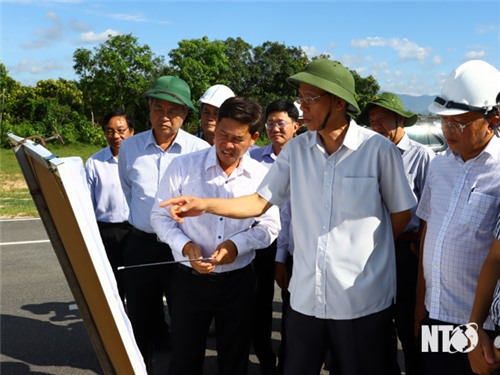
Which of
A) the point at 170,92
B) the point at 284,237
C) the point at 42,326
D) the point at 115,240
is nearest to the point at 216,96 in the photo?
the point at 170,92

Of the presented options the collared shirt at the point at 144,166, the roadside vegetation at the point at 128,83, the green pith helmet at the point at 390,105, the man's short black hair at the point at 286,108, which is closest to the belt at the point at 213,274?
the collared shirt at the point at 144,166

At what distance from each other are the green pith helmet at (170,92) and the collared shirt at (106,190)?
1268mm

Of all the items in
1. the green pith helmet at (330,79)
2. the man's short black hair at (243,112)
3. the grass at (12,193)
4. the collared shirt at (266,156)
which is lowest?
the grass at (12,193)

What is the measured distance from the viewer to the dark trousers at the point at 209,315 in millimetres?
2850

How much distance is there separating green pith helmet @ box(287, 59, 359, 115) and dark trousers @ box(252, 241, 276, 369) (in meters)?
1.65

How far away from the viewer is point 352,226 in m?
2.44

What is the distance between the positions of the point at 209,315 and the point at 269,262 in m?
1.10

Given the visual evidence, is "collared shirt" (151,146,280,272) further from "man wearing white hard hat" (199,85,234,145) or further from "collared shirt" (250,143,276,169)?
"man wearing white hard hat" (199,85,234,145)

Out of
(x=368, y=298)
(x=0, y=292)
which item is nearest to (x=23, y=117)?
(x=0, y=292)

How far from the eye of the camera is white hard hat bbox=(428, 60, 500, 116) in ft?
7.37

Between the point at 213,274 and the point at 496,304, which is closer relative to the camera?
the point at 496,304

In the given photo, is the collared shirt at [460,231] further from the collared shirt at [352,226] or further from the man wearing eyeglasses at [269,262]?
the man wearing eyeglasses at [269,262]

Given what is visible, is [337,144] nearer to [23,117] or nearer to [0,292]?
[0,292]

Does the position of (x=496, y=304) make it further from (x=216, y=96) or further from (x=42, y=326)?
(x=42, y=326)
